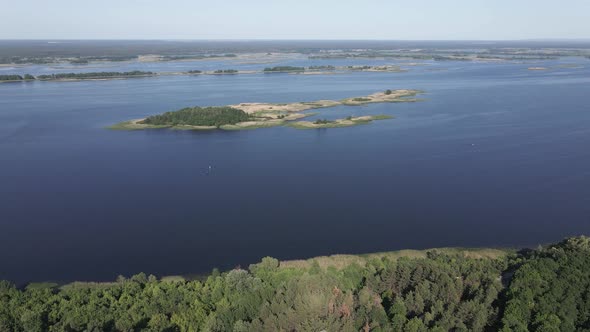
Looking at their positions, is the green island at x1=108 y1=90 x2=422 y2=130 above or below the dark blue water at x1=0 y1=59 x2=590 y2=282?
above

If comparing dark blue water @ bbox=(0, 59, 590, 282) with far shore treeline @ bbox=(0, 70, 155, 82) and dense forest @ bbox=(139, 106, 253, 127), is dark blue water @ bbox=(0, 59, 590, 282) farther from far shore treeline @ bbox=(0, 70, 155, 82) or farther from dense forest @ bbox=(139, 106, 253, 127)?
far shore treeline @ bbox=(0, 70, 155, 82)

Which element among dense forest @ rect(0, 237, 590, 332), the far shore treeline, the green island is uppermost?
the far shore treeline

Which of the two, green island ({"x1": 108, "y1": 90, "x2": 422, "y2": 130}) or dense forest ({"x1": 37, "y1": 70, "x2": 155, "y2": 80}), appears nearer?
green island ({"x1": 108, "y1": 90, "x2": 422, "y2": 130})

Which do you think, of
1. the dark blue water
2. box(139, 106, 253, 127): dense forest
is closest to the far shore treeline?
the dark blue water

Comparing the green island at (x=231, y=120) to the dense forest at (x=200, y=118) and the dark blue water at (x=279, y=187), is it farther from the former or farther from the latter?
the dark blue water at (x=279, y=187)

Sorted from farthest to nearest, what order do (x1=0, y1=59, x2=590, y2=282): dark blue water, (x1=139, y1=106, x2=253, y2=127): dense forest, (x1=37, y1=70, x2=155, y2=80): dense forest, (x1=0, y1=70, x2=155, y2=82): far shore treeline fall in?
(x1=37, y1=70, x2=155, y2=80): dense forest, (x1=0, y1=70, x2=155, y2=82): far shore treeline, (x1=139, y1=106, x2=253, y2=127): dense forest, (x1=0, y1=59, x2=590, y2=282): dark blue water

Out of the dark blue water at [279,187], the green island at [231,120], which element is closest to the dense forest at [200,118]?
the green island at [231,120]

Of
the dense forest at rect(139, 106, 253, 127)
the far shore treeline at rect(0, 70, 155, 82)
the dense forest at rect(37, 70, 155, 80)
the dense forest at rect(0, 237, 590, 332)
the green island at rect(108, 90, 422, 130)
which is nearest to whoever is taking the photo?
the dense forest at rect(0, 237, 590, 332)
